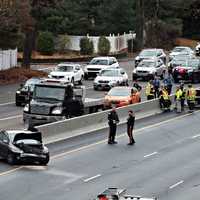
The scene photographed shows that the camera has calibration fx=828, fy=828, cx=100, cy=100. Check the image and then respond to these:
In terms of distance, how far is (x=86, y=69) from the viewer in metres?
61.9

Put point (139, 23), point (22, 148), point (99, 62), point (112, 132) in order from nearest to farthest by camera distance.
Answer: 1. point (22, 148)
2. point (112, 132)
3. point (99, 62)
4. point (139, 23)

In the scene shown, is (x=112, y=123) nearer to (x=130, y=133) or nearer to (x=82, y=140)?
(x=130, y=133)

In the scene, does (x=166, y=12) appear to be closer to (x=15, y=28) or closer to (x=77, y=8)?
(x=77, y=8)

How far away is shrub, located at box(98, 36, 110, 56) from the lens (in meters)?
84.6

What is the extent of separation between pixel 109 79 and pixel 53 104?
17.4 m

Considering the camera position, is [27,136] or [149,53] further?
[149,53]

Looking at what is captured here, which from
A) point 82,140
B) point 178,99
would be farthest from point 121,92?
point 82,140

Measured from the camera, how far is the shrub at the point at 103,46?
3329 inches

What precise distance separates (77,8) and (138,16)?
282 inches

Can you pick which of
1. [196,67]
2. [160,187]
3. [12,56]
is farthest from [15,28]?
[160,187]

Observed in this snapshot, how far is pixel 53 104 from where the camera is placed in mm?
37250

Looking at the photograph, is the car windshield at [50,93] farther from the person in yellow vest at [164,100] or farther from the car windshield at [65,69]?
the car windshield at [65,69]

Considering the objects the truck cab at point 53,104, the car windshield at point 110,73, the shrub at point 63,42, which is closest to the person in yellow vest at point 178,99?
the truck cab at point 53,104

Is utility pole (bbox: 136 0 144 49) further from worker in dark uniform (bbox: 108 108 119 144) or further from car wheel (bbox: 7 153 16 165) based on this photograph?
car wheel (bbox: 7 153 16 165)
